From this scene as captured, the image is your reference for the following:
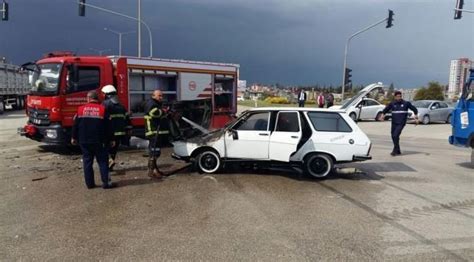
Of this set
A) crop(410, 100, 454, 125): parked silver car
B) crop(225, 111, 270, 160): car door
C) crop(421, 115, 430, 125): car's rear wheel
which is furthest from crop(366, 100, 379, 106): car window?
crop(225, 111, 270, 160): car door

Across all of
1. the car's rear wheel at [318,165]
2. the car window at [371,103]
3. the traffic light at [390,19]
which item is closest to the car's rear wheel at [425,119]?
the car window at [371,103]

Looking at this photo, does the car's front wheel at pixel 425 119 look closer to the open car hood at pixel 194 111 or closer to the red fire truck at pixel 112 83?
the red fire truck at pixel 112 83

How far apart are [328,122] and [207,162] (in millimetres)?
Answer: 2664

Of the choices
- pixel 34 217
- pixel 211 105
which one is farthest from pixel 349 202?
pixel 211 105

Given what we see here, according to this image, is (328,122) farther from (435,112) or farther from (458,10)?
(435,112)

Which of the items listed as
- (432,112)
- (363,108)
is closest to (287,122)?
(363,108)

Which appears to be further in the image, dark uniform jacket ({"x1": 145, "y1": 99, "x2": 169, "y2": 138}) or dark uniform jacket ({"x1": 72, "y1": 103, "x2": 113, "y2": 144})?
dark uniform jacket ({"x1": 145, "y1": 99, "x2": 169, "y2": 138})

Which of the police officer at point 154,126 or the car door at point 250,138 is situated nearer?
the police officer at point 154,126

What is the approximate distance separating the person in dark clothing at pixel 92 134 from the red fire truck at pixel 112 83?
369 centimetres

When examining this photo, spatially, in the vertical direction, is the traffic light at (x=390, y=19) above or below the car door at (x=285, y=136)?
above

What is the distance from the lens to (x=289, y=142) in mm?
8344

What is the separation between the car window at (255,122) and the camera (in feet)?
28.1

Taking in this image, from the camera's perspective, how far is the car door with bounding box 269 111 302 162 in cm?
835

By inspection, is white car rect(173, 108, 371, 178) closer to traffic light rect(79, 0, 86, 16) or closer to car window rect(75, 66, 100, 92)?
car window rect(75, 66, 100, 92)
